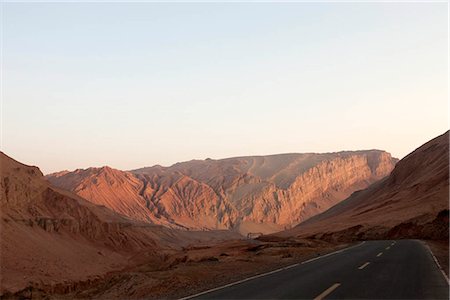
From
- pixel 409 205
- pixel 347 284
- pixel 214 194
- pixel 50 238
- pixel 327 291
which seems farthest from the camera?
pixel 214 194

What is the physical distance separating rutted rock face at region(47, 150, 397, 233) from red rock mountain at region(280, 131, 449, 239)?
49275 mm

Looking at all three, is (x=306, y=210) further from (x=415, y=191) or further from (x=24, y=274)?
(x=24, y=274)

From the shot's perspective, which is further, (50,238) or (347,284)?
(50,238)

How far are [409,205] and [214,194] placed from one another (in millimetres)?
97678

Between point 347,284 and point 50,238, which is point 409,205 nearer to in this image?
point 50,238

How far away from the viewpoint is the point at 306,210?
180 metres

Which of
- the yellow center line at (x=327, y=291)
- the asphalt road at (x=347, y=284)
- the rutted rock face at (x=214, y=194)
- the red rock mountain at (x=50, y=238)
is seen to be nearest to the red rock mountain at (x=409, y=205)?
the red rock mountain at (x=50, y=238)

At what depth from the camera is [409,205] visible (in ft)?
243

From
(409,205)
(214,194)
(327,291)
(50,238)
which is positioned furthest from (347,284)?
(214,194)

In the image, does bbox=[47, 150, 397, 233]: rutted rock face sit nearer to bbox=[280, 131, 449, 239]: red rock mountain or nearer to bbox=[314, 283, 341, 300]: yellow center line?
bbox=[280, 131, 449, 239]: red rock mountain

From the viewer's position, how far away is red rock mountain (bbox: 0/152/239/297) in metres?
42.1

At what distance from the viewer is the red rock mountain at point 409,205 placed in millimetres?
58766

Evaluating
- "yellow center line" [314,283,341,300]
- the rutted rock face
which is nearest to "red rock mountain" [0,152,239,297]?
"yellow center line" [314,283,341,300]

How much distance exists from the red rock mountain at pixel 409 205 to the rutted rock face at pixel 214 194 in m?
49.3
